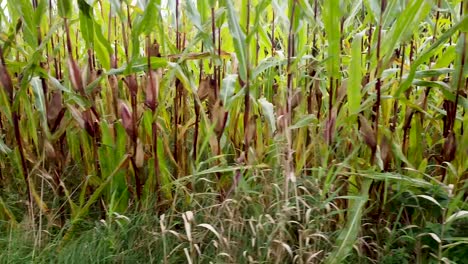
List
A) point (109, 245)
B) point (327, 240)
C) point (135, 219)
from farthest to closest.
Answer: point (135, 219), point (109, 245), point (327, 240)

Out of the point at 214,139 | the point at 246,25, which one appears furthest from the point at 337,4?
the point at 214,139

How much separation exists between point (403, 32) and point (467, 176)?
425mm

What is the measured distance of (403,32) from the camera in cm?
138

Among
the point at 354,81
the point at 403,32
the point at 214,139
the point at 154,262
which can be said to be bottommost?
the point at 154,262

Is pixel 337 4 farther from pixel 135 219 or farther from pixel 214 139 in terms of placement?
pixel 135 219

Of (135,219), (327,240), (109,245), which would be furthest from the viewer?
(135,219)

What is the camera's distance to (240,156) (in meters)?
1.55

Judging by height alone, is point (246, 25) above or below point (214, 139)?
above

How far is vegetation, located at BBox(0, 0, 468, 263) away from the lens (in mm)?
1387

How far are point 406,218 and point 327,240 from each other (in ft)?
0.84

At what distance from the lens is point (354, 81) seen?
1415 mm

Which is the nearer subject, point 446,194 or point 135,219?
point 446,194

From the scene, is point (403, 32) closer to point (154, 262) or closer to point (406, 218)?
point (406, 218)

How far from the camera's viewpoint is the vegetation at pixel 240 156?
1387 mm
